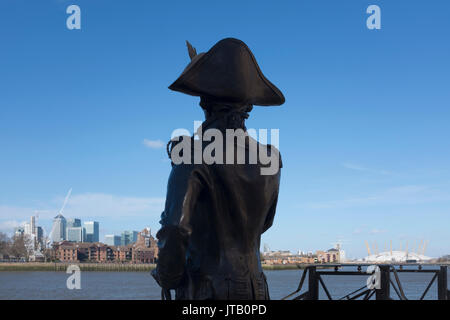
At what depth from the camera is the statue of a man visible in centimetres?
329

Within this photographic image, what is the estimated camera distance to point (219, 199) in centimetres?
348

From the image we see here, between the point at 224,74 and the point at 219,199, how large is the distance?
809mm

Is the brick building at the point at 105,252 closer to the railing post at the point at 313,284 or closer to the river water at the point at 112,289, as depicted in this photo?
the river water at the point at 112,289

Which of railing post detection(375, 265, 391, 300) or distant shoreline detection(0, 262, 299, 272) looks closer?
railing post detection(375, 265, 391, 300)

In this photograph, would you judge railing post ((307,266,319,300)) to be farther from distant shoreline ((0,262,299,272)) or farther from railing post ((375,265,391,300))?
distant shoreline ((0,262,299,272))

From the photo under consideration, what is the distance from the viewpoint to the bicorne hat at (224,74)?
3501mm

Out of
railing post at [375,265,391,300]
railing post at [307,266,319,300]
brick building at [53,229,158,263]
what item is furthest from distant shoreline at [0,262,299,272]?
railing post at [375,265,391,300]

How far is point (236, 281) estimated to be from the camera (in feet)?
11.3

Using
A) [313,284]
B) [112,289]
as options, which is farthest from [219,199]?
[112,289]
